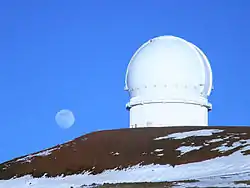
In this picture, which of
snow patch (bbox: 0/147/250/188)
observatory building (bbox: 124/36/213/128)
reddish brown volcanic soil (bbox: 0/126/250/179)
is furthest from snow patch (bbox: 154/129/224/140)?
observatory building (bbox: 124/36/213/128)

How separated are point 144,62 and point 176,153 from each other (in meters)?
16.6

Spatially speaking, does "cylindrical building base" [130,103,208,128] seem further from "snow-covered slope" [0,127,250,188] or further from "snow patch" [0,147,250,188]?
"snow patch" [0,147,250,188]

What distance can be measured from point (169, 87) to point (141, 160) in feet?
49.9

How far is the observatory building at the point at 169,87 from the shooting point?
45375mm

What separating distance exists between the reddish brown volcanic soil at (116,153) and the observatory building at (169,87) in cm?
650

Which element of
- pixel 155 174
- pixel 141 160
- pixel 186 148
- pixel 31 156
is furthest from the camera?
pixel 31 156

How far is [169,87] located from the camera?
148 feet

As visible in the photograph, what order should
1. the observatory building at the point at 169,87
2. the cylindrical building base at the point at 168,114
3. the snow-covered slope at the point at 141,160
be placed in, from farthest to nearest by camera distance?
the cylindrical building base at the point at 168,114
the observatory building at the point at 169,87
the snow-covered slope at the point at 141,160

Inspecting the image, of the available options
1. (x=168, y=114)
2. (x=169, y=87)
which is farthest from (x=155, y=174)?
(x=168, y=114)

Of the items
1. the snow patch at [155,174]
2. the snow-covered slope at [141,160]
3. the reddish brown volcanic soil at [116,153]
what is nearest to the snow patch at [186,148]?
the snow-covered slope at [141,160]

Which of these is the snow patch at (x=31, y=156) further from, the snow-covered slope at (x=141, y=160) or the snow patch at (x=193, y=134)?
the snow patch at (x=193, y=134)

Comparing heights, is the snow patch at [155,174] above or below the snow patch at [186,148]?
below

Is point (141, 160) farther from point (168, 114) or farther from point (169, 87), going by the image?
point (168, 114)

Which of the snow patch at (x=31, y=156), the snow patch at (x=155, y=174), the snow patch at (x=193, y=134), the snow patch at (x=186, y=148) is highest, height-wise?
the snow patch at (x=193, y=134)
